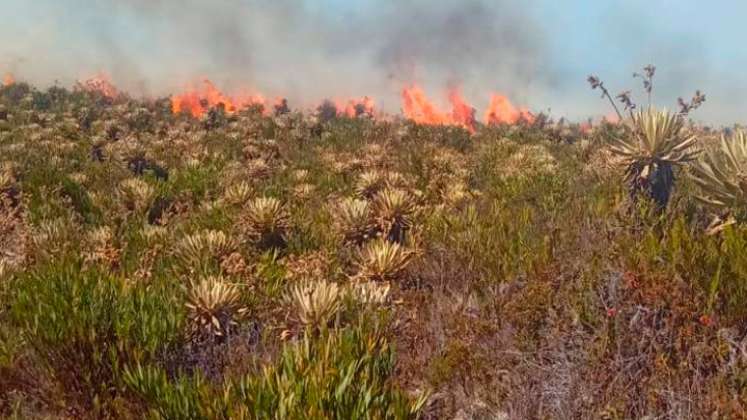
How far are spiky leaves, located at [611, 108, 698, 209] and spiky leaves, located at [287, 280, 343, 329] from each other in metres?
4.26

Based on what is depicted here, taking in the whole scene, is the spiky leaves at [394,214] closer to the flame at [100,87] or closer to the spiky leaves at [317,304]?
the spiky leaves at [317,304]

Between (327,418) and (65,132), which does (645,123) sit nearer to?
(327,418)

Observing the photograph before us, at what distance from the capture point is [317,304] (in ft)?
18.9

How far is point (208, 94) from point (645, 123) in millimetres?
36440

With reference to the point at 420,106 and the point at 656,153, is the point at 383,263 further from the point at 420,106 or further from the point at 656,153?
the point at 420,106

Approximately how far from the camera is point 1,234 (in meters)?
10.2

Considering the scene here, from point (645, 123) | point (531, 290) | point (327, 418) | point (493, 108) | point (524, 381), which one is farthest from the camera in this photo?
point (493, 108)

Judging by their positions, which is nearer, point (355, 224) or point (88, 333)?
point (88, 333)

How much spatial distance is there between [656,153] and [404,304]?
3954 millimetres

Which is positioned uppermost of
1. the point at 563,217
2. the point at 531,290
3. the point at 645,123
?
the point at 645,123

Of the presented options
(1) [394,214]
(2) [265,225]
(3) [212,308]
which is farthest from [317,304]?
(2) [265,225]

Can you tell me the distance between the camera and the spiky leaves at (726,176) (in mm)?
6168

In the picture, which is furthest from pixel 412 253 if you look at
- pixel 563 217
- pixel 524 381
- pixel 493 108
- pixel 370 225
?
pixel 493 108

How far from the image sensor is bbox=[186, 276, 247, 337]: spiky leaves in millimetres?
5941
